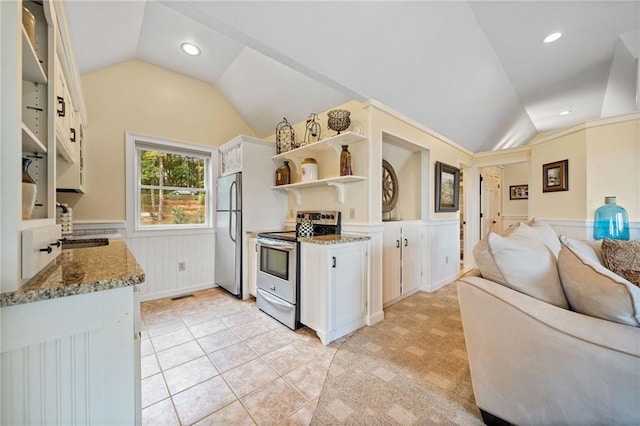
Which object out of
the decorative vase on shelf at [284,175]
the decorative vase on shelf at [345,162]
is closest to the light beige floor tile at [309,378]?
the decorative vase on shelf at [345,162]

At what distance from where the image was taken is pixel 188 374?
71.4 inches

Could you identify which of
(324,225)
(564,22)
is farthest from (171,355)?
(564,22)

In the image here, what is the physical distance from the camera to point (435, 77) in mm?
2846

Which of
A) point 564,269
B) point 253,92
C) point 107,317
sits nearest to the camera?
point 107,317

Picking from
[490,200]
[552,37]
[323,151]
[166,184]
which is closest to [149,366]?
[166,184]

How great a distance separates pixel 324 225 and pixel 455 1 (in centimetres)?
248

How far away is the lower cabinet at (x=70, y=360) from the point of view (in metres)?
0.70

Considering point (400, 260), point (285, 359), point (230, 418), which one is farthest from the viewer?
point (400, 260)

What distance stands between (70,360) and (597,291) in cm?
194

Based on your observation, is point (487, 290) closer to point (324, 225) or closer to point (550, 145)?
point (324, 225)

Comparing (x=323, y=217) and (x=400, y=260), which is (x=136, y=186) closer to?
(x=323, y=217)

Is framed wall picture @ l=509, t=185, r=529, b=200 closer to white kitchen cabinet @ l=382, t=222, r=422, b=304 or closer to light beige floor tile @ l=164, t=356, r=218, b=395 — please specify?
white kitchen cabinet @ l=382, t=222, r=422, b=304

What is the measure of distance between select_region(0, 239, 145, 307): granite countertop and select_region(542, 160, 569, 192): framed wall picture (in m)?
5.10

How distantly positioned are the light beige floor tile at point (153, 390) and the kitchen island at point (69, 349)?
0.94 meters
